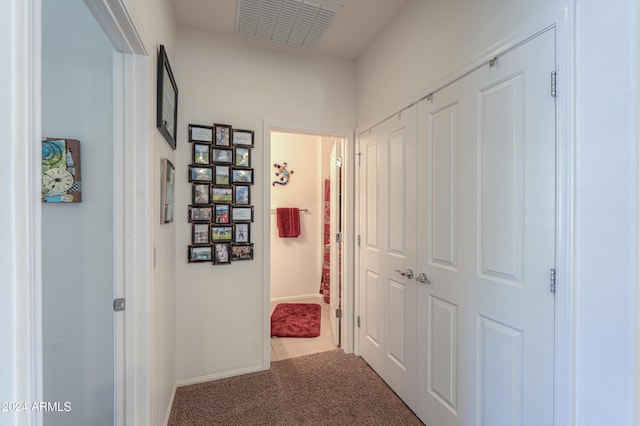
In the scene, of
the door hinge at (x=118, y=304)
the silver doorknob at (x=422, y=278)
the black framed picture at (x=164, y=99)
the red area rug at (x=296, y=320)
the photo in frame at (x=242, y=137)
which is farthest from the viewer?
the red area rug at (x=296, y=320)

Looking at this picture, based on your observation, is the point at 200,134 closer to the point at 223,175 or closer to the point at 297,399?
the point at 223,175

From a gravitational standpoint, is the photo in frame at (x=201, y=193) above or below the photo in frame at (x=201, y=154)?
below

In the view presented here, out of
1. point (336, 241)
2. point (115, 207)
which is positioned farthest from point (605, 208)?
point (336, 241)

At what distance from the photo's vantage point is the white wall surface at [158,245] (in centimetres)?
135

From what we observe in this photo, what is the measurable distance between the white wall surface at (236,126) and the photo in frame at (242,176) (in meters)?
0.06

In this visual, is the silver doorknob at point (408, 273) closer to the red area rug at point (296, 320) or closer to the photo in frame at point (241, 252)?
the photo in frame at point (241, 252)

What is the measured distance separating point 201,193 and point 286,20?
1376 mm

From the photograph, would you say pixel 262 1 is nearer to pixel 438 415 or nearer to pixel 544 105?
pixel 544 105

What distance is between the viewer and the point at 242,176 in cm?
237

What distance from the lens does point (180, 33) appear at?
220 cm

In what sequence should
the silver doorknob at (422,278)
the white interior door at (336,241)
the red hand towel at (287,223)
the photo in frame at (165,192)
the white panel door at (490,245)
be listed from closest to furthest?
the white panel door at (490,245), the photo in frame at (165,192), the silver doorknob at (422,278), the white interior door at (336,241), the red hand towel at (287,223)

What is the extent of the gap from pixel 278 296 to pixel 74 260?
3214mm

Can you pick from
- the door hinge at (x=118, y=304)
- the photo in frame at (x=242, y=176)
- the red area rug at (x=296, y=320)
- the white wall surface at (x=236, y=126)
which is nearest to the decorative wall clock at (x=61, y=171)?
the door hinge at (x=118, y=304)

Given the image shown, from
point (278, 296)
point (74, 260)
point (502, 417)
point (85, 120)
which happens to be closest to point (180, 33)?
point (85, 120)
